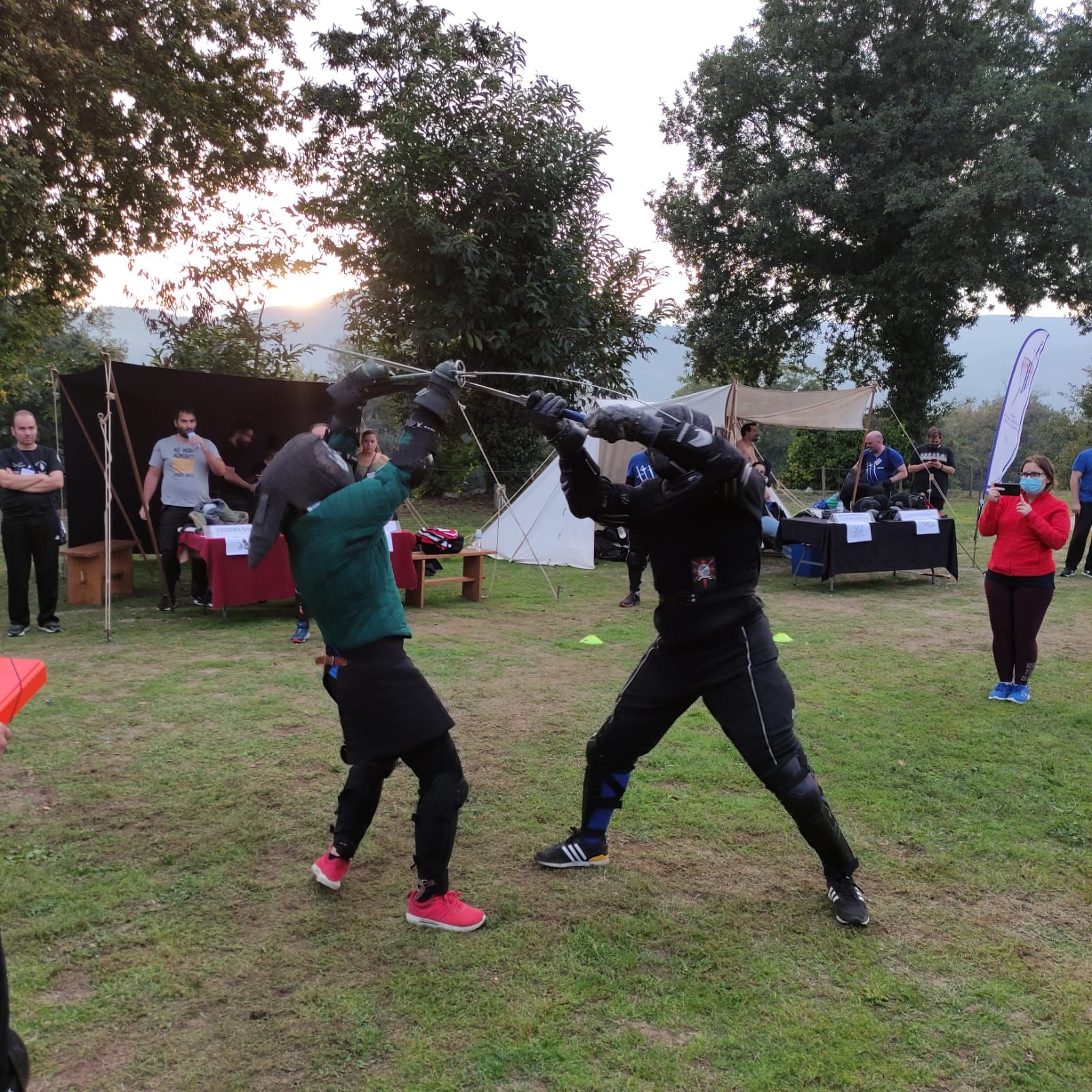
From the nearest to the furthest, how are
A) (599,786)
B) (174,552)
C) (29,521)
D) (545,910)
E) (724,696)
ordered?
1. (724,696)
2. (545,910)
3. (599,786)
4. (29,521)
5. (174,552)

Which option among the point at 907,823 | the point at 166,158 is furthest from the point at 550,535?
the point at 166,158

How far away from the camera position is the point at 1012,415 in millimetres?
5934

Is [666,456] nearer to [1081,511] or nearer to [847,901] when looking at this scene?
[847,901]

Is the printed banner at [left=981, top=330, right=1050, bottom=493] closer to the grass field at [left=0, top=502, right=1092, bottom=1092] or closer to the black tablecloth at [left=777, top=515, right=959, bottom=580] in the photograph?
the grass field at [left=0, top=502, right=1092, bottom=1092]

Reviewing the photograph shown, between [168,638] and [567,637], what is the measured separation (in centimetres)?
364

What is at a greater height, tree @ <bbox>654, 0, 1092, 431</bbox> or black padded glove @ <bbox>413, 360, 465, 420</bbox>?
tree @ <bbox>654, 0, 1092, 431</bbox>

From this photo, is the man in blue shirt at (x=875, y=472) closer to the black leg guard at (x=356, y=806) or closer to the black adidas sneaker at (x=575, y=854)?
the black adidas sneaker at (x=575, y=854)

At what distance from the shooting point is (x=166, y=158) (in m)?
16.1

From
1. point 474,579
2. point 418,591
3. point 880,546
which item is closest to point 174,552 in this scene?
point 418,591

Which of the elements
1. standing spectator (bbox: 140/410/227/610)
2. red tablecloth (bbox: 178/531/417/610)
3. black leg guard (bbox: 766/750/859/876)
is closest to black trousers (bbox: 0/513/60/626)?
standing spectator (bbox: 140/410/227/610)

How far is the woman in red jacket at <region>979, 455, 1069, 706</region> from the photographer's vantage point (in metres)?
5.69

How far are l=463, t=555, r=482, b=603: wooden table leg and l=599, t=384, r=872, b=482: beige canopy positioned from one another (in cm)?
382

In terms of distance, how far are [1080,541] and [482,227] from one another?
11.5 meters

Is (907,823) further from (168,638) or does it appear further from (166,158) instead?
(166,158)
